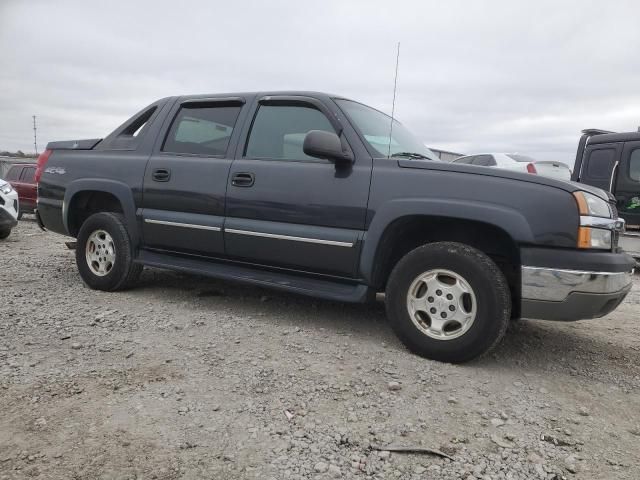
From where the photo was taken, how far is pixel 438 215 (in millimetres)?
3107

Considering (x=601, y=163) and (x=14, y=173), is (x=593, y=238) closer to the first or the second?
(x=601, y=163)

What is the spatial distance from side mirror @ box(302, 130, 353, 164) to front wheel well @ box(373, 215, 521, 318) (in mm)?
608

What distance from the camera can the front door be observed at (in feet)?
11.2

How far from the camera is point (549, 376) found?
3.04 meters

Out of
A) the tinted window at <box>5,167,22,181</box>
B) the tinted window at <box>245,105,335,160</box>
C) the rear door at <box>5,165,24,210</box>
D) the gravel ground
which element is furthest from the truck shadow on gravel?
the tinted window at <box>5,167,22,181</box>

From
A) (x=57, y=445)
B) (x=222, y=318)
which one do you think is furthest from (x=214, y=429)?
(x=222, y=318)

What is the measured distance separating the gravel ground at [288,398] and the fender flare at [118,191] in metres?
0.69

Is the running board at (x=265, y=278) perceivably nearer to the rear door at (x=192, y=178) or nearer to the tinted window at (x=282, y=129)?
the rear door at (x=192, y=178)

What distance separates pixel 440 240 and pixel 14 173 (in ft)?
41.8

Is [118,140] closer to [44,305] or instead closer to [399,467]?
[44,305]

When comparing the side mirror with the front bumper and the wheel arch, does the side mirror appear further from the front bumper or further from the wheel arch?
the front bumper

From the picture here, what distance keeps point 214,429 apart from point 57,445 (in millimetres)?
633

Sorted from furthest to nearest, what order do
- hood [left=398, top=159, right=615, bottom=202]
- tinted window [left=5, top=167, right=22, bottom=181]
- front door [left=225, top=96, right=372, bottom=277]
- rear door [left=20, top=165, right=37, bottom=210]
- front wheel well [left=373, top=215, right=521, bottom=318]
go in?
tinted window [left=5, top=167, right=22, bottom=181]
rear door [left=20, top=165, right=37, bottom=210]
front door [left=225, top=96, right=372, bottom=277]
front wheel well [left=373, top=215, right=521, bottom=318]
hood [left=398, top=159, right=615, bottom=202]

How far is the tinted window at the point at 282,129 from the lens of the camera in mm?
3736
